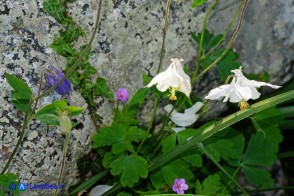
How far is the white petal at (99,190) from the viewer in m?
2.53

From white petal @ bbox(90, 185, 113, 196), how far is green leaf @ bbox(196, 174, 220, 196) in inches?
17.6

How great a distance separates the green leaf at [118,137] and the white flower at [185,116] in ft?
0.60

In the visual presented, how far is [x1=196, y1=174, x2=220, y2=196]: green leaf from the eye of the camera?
8.05 ft

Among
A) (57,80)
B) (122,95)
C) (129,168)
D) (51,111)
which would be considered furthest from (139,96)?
(51,111)

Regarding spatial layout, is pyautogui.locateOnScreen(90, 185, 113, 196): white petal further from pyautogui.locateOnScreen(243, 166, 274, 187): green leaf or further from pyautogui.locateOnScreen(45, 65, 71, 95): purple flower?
pyautogui.locateOnScreen(243, 166, 274, 187): green leaf

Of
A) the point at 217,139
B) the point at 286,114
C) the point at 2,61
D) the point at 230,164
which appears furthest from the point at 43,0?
the point at 286,114

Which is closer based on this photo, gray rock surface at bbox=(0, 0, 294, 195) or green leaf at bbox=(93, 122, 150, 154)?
gray rock surface at bbox=(0, 0, 294, 195)

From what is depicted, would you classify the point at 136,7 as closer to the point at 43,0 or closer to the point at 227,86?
the point at 43,0

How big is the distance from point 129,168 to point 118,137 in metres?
0.17

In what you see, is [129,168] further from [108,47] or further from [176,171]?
[108,47]

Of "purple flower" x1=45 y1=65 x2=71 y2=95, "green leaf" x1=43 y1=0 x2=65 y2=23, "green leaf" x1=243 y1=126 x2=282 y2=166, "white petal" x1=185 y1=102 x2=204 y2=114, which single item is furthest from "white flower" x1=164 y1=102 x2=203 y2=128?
"green leaf" x1=43 y1=0 x2=65 y2=23

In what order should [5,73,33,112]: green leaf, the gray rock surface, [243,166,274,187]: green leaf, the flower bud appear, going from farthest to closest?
[243,166,274,187]: green leaf → the gray rock surface → [5,73,33,112]: green leaf → the flower bud

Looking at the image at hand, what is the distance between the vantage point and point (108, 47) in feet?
8.25

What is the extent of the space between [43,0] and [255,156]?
1395 millimetres
